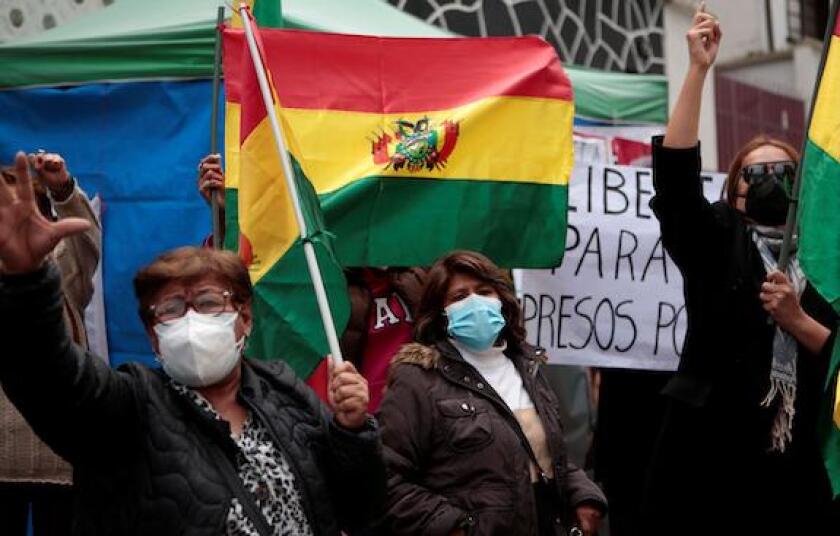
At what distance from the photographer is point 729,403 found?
4.27 m

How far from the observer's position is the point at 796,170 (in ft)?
14.7

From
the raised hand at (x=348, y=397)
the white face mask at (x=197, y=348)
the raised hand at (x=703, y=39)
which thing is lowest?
the raised hand at (x=348, y=397)

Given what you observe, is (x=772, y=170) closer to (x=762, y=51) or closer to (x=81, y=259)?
(x=81, y=259)

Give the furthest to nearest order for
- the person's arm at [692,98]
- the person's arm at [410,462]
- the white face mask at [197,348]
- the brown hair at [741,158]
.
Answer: the brown hair at [741,158] < the person's arm at [692,98] < the person's arm at [410,462] < the white face mask at [197,348]

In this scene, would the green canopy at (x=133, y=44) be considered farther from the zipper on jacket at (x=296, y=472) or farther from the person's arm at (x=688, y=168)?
the zipper on jacket at (x=296, y=472)

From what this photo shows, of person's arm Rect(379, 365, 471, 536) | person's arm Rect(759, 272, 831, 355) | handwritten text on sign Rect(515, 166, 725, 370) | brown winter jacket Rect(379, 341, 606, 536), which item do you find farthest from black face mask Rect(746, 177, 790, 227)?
handwritten text on sign Rect(515, 166, 725, 370)

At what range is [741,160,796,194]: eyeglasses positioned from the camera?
178 inches

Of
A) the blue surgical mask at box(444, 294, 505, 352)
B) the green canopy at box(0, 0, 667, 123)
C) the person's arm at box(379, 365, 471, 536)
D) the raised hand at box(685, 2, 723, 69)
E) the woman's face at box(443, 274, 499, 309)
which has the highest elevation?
the raised hand at box(685, 2, 723, 69)

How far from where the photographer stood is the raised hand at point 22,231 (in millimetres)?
2557

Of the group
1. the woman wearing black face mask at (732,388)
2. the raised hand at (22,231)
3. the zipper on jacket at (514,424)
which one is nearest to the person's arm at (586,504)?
the zipper on jacket at (514,424)

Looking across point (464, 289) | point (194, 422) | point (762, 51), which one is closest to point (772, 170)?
point (464, 289)

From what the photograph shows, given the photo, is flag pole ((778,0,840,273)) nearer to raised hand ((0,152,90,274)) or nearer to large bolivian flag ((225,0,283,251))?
large bolivian flag ((225,0,283,251))

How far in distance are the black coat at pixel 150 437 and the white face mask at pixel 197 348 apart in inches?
2.3

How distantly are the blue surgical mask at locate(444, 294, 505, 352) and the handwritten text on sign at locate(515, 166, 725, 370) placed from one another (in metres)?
1.60
